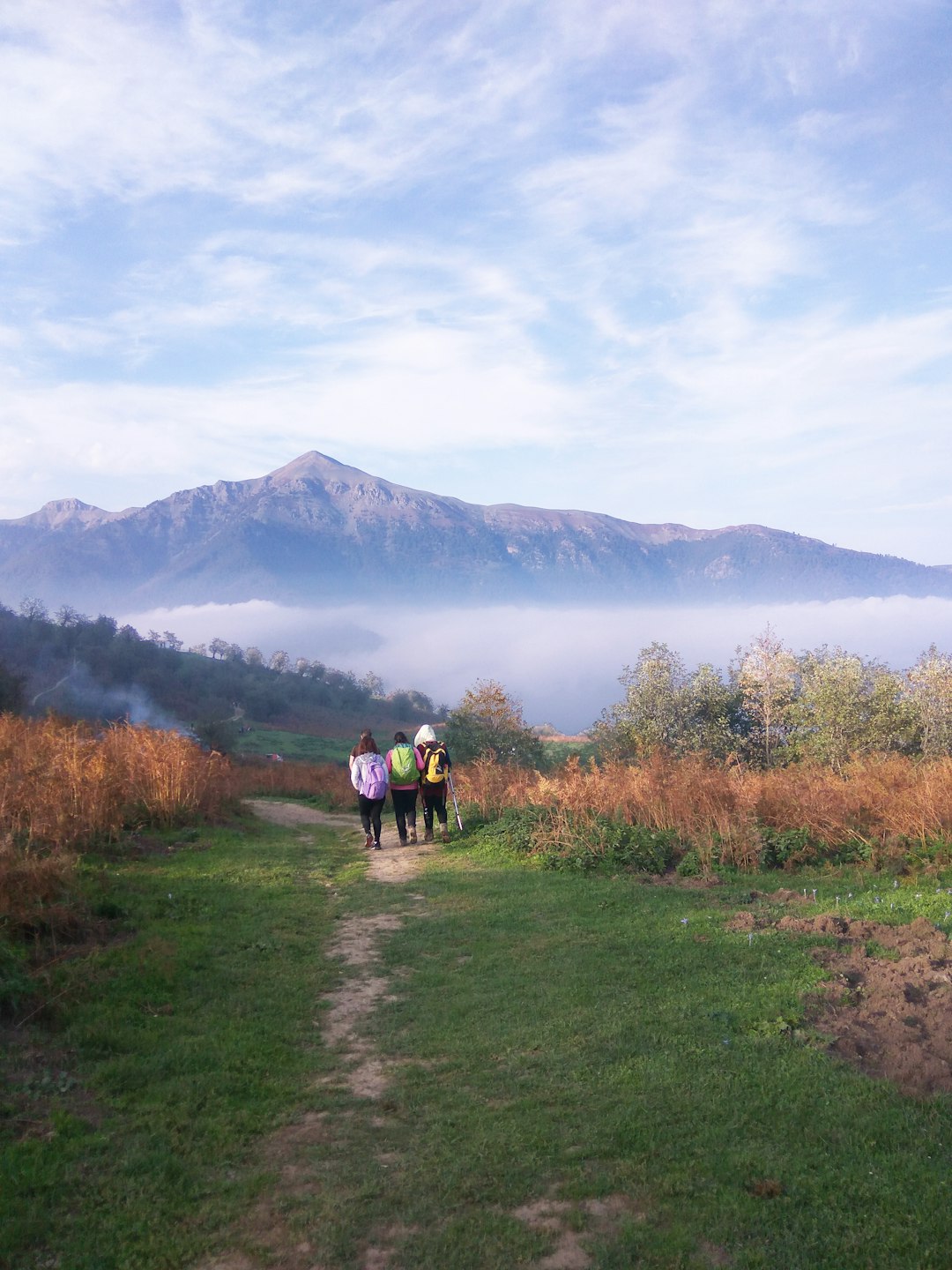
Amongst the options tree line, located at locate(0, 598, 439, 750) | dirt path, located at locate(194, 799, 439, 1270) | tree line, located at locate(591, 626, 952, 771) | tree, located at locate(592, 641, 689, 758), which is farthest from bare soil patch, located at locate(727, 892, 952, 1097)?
tree line, located at locate(0, 598, 439, 750)

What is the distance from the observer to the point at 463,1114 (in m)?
5.44

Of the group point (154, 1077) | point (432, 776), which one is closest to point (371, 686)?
point (432, 776)

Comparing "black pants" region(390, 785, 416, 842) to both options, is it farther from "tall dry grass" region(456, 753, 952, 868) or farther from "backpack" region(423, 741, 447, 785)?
"tall dry grass" region(456, 753, 952, 868)

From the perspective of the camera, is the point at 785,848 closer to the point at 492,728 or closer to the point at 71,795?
the point at 71,795

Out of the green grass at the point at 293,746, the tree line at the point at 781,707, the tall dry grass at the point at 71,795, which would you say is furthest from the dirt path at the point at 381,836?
the green grass at the point at 293,746

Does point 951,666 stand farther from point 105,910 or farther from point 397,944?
point 105,910

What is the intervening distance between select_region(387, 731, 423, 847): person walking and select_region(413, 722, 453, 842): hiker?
0.16m

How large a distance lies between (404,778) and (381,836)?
1.99 metres

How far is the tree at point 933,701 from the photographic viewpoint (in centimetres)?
2883

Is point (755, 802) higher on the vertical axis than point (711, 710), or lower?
higher

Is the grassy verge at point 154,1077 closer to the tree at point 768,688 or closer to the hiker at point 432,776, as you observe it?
the hiker at point 432,776

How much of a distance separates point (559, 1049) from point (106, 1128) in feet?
9.98

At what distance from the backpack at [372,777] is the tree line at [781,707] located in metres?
14.4

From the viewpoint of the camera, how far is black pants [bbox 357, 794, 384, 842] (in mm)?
15727
